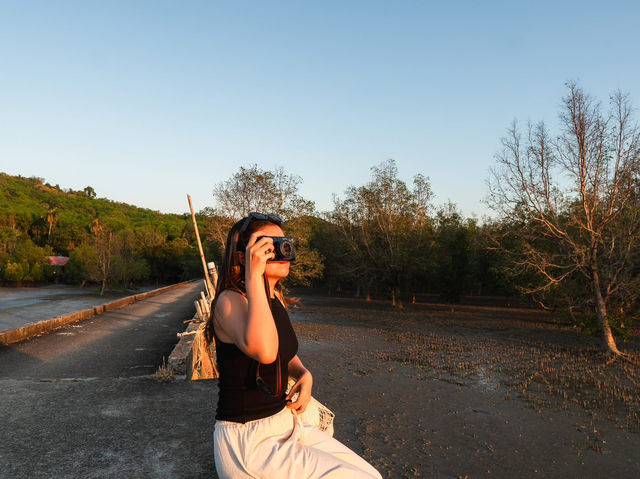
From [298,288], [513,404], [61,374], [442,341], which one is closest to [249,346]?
[61,374]

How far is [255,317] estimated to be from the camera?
1.69 meters

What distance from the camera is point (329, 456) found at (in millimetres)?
1842

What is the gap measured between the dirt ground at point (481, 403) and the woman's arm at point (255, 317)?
13.0 feet

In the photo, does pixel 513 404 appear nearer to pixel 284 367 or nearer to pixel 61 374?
pixel 284 367

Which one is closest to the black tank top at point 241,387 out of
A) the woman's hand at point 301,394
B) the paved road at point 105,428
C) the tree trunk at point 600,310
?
the woman's hand at point 301,394

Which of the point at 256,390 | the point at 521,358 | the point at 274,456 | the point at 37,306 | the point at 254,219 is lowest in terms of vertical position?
the point at 37,306

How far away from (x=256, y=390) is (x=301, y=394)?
45 centimetres

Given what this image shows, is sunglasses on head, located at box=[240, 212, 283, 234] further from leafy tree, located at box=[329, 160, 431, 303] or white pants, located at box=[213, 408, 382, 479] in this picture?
leafy tree, located at box=[329, 160, 431, 303]

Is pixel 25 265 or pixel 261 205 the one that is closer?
pixel 261 205

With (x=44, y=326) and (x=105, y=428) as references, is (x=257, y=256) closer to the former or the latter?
→ (x=105, y=428)

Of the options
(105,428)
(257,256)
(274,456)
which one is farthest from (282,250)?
(105,428)

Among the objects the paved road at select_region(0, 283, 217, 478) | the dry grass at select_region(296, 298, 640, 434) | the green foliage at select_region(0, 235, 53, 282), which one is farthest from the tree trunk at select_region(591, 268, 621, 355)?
the green foliage at select_region(0, 235, 53, 282)

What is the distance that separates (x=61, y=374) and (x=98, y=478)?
6061mm

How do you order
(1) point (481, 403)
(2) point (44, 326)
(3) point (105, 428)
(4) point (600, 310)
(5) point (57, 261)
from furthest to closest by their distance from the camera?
(5) point (57, 261)
(4) point (600, 310)
(2) point (44, 326)
(1) point (481, 403)
(3) point (105, 428)
